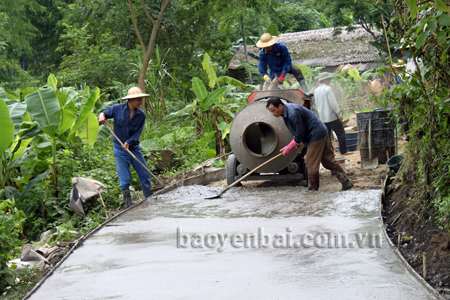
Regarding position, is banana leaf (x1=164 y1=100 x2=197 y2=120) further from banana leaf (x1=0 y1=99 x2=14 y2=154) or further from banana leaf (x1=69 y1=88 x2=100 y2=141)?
banana leaf (x1=0 y1=99 x2=14 y2=154)

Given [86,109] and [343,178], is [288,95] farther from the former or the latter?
[86,109]

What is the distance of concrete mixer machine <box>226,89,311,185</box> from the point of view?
7.13 metres

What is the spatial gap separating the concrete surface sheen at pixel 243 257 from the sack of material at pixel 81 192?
1351 millimetres

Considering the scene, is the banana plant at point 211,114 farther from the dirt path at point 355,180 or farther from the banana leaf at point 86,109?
the banana leaf at point 86,109

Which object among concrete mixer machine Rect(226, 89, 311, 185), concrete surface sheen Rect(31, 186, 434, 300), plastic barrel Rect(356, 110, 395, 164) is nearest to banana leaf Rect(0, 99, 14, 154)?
concrete surface sheen Rect(31, 186, 434, 300)

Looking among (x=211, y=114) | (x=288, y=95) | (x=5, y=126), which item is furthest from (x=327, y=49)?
(x=5, y=126)

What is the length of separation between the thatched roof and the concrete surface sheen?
1645 centimetres

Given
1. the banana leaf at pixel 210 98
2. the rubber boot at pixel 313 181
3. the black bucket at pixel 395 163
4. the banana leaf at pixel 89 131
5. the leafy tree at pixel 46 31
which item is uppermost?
the leafy tree at pixel 46 31

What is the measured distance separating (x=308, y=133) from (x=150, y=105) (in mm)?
A: 7287

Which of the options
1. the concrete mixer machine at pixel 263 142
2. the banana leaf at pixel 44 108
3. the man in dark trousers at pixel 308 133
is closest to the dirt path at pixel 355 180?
the concrete mixer machine at pixel 263 142

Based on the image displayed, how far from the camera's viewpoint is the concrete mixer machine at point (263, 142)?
7.13 meters

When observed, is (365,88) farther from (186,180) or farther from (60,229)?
(60,229)

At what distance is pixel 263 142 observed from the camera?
292 inches

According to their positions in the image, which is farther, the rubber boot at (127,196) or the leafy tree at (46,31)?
the leafy tree at (46,31)
